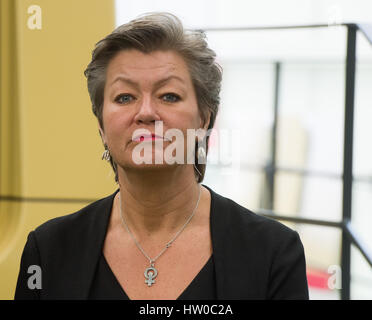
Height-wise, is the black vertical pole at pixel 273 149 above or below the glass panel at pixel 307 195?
above

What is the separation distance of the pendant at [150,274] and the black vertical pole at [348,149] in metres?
0.90

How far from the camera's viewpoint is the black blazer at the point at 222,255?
1.30m

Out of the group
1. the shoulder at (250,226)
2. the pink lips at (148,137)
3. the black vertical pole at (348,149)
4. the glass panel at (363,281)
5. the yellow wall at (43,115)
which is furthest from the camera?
the glass panel at (363,281)

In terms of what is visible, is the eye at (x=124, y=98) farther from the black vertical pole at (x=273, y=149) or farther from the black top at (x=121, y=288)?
the black vertical pole at (x=273, y=149)

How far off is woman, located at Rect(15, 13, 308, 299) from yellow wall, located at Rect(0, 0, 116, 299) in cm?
17

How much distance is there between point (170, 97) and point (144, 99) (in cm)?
6

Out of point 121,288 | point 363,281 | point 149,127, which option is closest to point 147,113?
point 149,127

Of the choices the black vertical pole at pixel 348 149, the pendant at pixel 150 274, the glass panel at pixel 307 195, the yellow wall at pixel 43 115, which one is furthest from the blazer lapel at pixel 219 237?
the glass panel at pixel 307 195

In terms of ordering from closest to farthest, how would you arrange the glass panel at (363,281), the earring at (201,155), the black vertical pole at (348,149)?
1. the earring at (201,155)
2. the black vertical pole at (348,149)
3. the glass panel at (363,281)

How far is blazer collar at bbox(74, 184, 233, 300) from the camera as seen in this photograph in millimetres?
1309

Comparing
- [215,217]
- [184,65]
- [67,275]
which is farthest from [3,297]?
[184,65]
